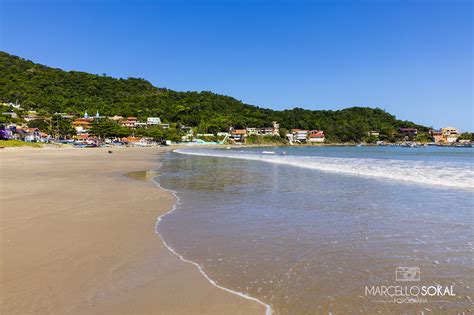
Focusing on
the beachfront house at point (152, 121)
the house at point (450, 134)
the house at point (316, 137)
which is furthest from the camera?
the house at point (450, 134)

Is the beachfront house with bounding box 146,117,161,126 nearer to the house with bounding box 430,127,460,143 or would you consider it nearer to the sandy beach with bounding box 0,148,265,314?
the sandy beach with bounding box 0,148,265,314

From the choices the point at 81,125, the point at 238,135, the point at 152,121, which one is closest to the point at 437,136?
the point at 238,135

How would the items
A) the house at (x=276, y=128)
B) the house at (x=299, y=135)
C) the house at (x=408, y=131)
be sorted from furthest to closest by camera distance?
1. the house at (x=408, y=131)
2. the house at (x=299, y=135)
3. the house at (x=276, y=128)

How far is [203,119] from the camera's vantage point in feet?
520

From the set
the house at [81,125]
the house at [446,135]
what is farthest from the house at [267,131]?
the house at [446,135]

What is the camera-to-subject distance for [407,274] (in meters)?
4.39

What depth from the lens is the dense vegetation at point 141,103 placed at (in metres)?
141

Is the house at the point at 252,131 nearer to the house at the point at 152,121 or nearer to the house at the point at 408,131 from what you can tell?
the house at the point at 152,121

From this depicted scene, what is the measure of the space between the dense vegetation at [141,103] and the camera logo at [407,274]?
140 metres

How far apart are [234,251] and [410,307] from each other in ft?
8.14

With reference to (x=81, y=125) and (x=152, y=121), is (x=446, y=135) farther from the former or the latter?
(x=81, y=125)

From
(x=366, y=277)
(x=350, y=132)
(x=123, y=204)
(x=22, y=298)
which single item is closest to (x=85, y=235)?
(x=22, y=298)

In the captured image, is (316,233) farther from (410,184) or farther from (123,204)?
(410,184)

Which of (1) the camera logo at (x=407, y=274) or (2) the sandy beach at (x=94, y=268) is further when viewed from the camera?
(1) the camera logo at (x=407, y=274)
